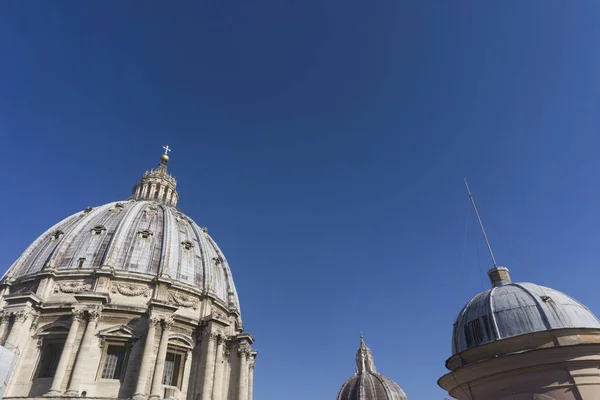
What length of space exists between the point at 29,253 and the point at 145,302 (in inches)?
674

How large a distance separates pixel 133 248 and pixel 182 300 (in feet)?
26.2

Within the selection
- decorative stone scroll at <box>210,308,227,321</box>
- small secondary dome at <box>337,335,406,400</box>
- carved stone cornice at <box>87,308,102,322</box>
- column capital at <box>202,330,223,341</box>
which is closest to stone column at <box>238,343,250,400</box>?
decorative stone scroll at <box>210,308,227,321</box>

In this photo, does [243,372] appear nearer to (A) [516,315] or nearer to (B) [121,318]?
(B) [121,318]

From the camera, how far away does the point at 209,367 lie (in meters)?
30.7

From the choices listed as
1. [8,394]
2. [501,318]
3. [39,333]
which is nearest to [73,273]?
[39,333]

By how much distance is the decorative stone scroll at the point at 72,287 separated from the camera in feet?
103

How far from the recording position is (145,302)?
105ft

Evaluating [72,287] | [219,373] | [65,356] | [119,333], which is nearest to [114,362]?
[119,333]

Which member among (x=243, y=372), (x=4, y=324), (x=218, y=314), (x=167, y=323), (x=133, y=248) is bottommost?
(x=243, y=372)

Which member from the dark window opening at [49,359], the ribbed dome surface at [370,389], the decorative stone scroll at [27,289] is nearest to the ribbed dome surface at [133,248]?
Answer: the decorative stone scroll at [27,289]

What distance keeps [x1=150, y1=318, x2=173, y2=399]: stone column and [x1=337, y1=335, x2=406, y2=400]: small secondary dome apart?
53451 millimetres

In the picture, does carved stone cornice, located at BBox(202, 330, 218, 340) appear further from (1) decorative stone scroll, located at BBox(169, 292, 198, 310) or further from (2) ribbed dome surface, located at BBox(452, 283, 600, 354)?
(2) ribbed dome surface, located at BBox(452, 283, 600, 354)

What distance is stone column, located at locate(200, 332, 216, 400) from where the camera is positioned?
2980 cm

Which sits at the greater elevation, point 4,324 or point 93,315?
point 93,315
